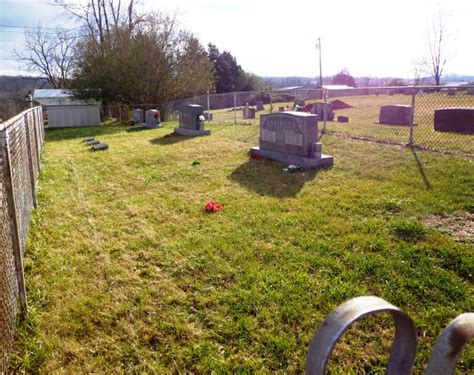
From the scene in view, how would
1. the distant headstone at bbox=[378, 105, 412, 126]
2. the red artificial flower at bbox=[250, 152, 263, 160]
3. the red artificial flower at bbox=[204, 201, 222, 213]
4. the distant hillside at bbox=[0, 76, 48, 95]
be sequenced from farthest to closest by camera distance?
the distant hillside at bbox=[0, 76, 48, 95]
the distant headstone at bbox=[378, 105, 412, 126]
the red artificial flower at bbox=[250, 152, 263, 160]
the red artificial flower at bbox=[204, 201, 222, 213]

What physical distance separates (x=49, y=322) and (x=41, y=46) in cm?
4438

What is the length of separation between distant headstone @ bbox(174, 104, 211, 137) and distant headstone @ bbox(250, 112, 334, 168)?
17.6ft

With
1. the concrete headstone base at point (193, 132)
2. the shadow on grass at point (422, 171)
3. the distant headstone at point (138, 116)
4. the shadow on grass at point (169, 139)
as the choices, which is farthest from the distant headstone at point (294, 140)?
the distant headstone at point (138, 116)

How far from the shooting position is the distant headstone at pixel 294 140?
791 cm

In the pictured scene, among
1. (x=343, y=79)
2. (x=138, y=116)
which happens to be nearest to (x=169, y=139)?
(x=138, y=116)

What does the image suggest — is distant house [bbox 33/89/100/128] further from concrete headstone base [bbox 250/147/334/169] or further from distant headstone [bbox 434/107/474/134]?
distant headstone [bbox 434/107/474/134]

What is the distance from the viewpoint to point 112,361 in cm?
252

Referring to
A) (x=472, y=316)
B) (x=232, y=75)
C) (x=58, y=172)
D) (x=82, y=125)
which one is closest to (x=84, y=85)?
(x=82, y=125)

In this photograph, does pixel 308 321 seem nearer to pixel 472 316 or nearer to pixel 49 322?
pixel 472 316

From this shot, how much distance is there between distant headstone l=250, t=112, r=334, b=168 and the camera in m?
7.91

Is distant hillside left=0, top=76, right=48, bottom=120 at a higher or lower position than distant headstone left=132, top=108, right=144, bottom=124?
higher

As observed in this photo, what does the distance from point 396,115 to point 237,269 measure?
1344 centimetres

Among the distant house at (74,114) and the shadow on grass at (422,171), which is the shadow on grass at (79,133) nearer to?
the distant house at (74,114)

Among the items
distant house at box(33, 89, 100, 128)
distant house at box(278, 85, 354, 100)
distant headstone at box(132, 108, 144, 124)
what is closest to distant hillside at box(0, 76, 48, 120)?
distant house at box(33, 89, 100, 128)
